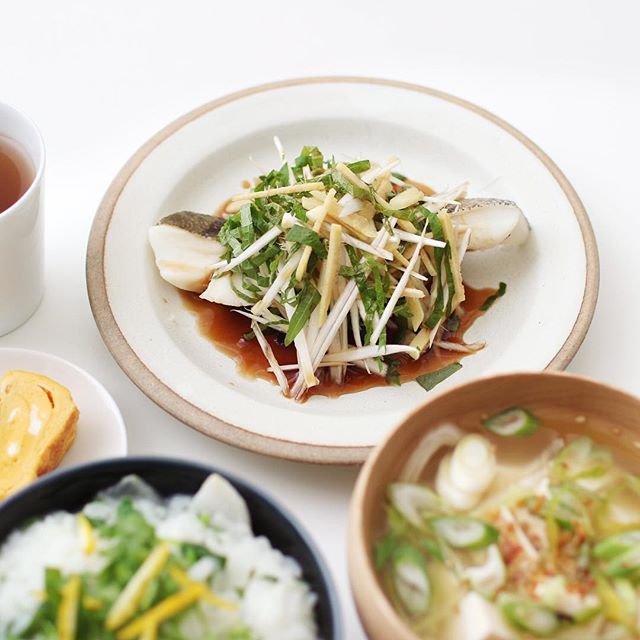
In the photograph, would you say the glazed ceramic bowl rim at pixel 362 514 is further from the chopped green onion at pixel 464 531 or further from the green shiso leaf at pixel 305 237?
the green shiso leaf at pixel 305 237

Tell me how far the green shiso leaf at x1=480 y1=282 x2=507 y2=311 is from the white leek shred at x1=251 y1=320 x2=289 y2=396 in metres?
0.56

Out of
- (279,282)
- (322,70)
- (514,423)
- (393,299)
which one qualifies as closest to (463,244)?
(393,299)

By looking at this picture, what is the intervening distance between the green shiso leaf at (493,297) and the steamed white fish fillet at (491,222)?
0.36ft

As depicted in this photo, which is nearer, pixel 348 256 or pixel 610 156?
pixel 348 256

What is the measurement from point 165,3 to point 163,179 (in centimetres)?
105

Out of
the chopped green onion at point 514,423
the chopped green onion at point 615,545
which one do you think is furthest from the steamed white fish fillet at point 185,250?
the chopped green onion at point 615,545

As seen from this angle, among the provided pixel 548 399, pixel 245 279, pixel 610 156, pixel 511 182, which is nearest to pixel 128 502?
pixel 548 399

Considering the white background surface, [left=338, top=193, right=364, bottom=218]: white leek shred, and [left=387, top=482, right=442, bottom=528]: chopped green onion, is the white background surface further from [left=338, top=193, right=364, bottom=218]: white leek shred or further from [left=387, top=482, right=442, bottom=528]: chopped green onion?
[left=387, top=482, right=442, bottom=528]: chopped green onion

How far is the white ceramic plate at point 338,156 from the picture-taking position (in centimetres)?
224

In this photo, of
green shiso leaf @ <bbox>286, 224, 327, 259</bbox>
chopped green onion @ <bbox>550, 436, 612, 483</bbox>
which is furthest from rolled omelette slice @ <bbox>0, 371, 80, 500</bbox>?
chopped green onion @ <bbox>550, 436, 612, 483</bbox>

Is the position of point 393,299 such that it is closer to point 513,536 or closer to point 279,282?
point 279,282

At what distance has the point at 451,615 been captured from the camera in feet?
5.30

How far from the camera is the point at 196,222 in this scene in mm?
2627

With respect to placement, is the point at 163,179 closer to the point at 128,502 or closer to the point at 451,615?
the point at 128,502
